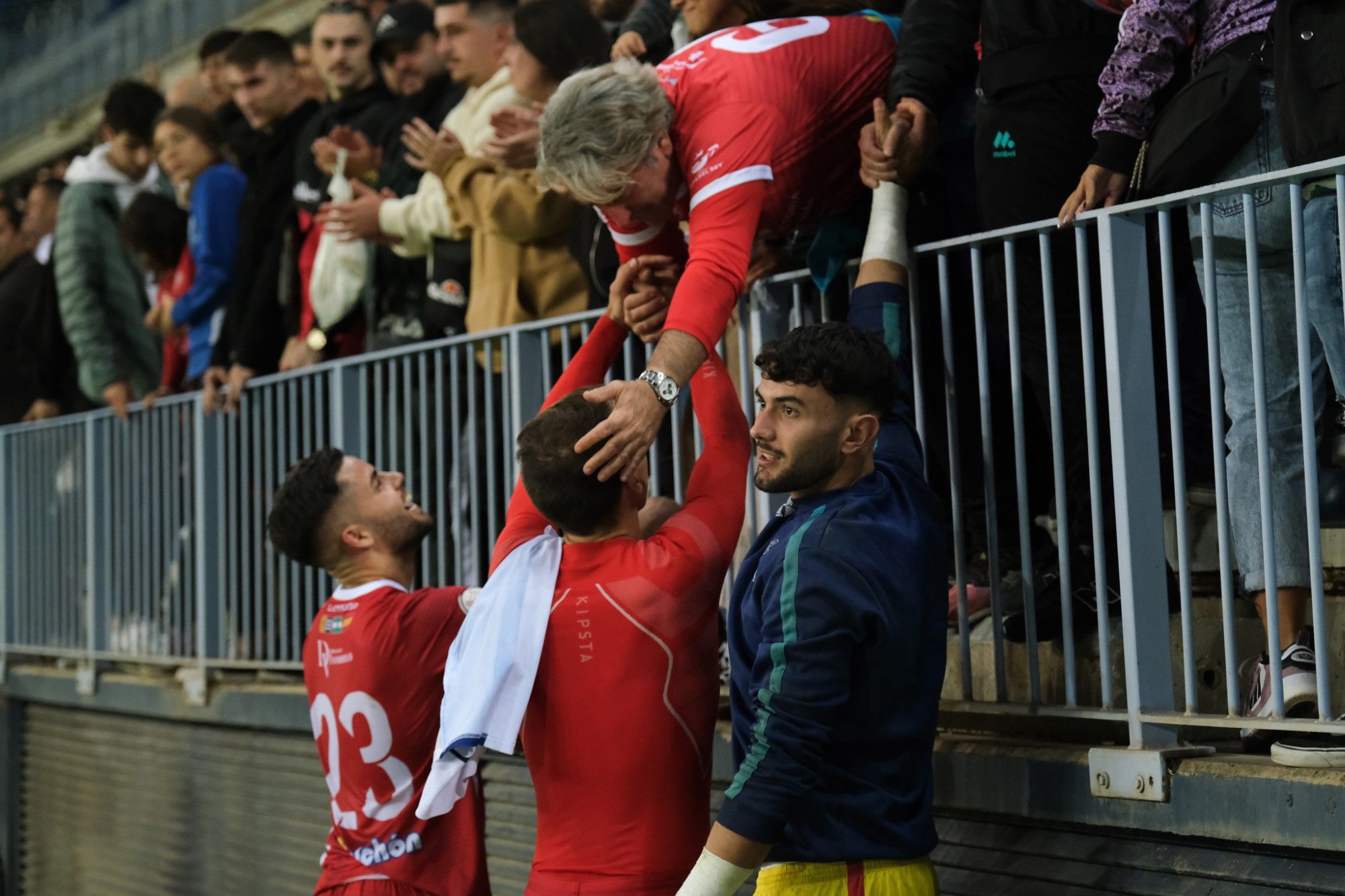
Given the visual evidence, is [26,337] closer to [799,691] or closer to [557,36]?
[557,36]

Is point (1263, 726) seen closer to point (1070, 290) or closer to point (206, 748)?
point (1070, 290)

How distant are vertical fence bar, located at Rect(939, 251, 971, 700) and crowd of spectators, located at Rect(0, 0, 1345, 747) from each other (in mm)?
91

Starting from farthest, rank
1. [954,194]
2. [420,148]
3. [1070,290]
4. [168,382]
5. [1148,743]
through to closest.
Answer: [168,382], [420,148], [954,194], [1070,290], [1148,743]

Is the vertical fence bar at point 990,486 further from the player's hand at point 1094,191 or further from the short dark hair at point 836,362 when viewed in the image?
the short dark hair at point 836,362

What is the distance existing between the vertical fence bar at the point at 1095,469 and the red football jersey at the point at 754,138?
2.39 ft

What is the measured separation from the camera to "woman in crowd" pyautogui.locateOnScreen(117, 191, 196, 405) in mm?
7469

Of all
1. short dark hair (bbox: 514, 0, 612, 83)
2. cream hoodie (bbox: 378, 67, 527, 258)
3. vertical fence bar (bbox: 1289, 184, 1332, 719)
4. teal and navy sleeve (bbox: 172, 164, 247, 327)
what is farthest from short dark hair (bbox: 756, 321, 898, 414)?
teal and navy sleeve (bbox: 172, 164, 247, 327)

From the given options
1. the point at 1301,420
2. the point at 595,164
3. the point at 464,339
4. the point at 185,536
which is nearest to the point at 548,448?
the point at 595,164

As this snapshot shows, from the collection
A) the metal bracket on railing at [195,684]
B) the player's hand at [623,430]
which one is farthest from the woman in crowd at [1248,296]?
the metal bracket on railing at [195,684]

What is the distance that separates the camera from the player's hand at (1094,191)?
346cm

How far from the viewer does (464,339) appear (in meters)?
5.13

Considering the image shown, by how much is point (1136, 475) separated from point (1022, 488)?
26 centimetres

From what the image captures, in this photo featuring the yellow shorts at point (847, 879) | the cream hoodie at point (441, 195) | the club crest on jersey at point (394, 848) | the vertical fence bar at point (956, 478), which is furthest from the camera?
the cream hoodie at point (441, 195)

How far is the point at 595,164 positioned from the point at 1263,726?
1791 mm
